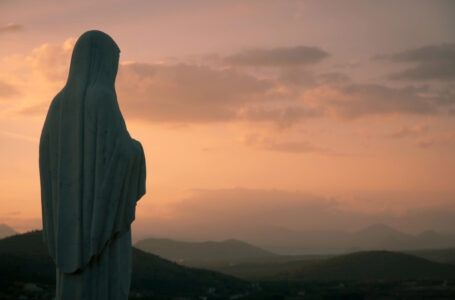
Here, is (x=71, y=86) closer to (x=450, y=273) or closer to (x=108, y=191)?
(x=108, y=191)

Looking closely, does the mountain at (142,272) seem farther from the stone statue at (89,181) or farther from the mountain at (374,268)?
the stone statue at (89,181)

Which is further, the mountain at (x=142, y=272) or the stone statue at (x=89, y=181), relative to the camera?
the mountain at (x=142, y=272)

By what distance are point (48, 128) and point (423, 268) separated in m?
77.7

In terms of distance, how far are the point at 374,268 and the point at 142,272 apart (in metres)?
42.5

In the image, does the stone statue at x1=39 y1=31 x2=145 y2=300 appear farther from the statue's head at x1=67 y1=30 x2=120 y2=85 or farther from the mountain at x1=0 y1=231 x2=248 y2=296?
the mountain at x1=0 y1=231 x2=248 y2=296

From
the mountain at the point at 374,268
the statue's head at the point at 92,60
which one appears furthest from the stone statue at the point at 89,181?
the mountain at the point at 374,268

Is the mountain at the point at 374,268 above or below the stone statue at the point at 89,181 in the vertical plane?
below

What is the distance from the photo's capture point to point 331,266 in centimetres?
8600

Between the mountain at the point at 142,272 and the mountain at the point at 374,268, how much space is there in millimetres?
25135

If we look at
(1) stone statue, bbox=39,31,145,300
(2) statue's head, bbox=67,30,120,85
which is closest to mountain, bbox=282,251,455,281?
(1) stone statue, bbox=39,31,145,300

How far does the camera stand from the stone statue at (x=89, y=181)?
9031mm

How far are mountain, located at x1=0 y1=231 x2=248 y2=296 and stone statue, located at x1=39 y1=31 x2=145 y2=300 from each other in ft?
85.8

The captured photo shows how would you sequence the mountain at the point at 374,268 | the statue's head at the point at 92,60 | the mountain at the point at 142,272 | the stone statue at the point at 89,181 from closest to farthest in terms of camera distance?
1. the stone statue at the point at 89,181
2. the statue's head at the point at 92,60
3. the mountain at the point at 142,272
4. the mountain at the point at 374,268

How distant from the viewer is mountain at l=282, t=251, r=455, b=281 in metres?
75.6
